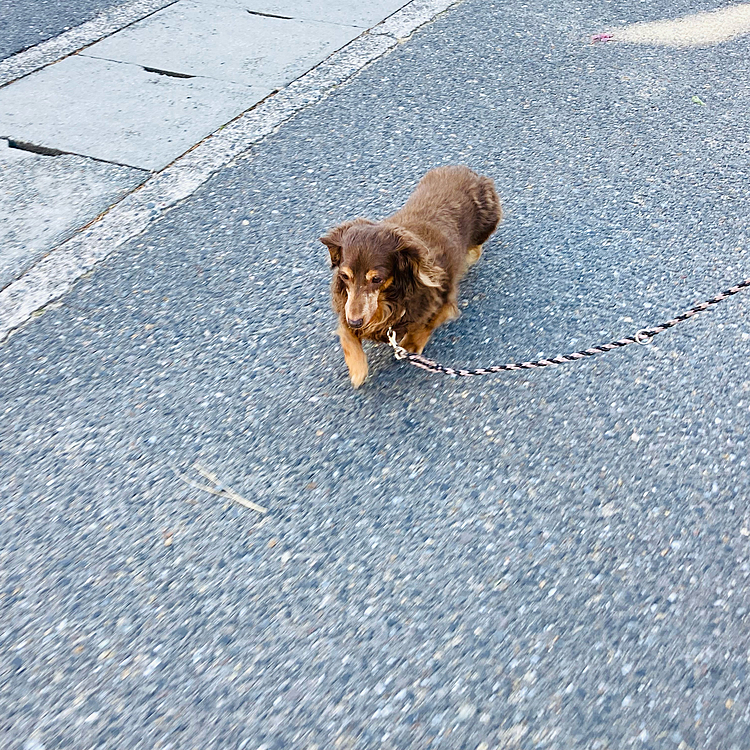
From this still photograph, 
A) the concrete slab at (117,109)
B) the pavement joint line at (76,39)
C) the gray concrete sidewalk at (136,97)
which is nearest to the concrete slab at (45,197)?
the gray concrete sidewalk at (136,97)

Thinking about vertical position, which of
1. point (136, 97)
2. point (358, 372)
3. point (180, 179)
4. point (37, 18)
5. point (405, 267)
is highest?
point (37, 18)

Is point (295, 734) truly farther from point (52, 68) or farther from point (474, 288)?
point (52, 68)

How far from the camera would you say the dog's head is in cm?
261

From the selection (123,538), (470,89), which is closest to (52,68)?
(470,89)

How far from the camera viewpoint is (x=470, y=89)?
509 centimetres

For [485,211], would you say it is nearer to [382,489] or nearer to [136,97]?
[382,489]

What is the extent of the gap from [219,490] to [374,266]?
0.94 meters

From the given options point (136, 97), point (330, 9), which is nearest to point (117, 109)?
point (136, 97)

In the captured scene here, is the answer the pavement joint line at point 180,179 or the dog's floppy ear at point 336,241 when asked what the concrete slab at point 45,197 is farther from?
the dog's floppy ear at point 336,241

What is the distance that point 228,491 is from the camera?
8.30 feet

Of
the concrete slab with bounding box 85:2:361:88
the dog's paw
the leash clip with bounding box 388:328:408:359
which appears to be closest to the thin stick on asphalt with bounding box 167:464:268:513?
the dog's paw

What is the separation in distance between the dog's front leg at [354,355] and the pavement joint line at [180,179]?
4.66 feet

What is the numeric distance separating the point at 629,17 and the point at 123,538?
19.3ft

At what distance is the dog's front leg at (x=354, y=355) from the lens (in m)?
2.79
